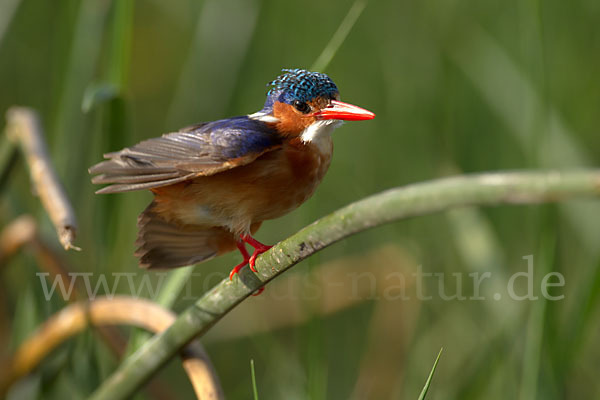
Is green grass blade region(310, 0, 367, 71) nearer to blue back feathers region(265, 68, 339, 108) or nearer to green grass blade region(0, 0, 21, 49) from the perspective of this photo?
blue back feathers region(265, 68, 339, 108)

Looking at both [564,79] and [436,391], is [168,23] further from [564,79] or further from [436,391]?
[436,391]

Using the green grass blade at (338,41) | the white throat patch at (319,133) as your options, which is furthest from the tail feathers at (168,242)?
the green grass blade at (338,41)

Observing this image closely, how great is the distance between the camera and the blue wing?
1.30 m

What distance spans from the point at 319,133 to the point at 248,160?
0.16m

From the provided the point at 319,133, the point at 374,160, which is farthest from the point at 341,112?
the point at 374,160

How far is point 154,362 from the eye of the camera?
1.46 meters

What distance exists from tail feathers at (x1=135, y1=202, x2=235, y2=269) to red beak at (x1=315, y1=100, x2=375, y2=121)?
0.42m

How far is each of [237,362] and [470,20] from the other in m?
2.01

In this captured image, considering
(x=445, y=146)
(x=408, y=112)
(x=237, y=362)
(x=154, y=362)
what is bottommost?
(x=154, y=362)

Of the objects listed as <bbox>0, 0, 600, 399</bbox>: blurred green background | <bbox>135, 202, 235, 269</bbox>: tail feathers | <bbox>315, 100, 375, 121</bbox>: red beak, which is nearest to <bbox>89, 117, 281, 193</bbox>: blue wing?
<bbox>315, 100, 375, 121</bbox>: red beak

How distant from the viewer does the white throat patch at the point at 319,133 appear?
4.75ft

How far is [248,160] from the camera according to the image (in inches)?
55.9

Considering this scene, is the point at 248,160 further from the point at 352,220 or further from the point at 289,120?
the point at 352,220

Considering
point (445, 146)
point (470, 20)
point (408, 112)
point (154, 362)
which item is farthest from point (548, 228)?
point (470, 20)
